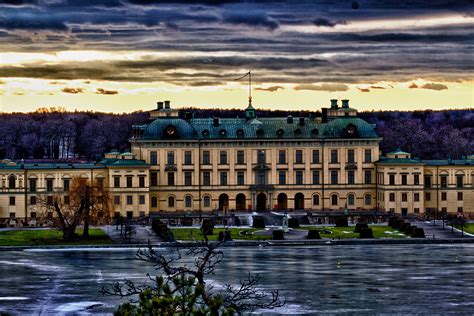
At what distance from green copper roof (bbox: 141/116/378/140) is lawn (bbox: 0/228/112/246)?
730 inches

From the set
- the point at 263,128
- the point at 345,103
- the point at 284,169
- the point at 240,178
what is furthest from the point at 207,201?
the point at 345,103

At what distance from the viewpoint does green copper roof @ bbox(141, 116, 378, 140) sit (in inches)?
4938

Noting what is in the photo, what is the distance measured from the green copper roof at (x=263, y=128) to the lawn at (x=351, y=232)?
51.4 feet

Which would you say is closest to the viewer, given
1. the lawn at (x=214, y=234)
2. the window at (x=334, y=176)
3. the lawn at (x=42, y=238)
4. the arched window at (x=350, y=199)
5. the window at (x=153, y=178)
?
the lawn at (x=42, y=238)

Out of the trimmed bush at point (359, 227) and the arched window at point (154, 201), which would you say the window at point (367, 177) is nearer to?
the trimmed bush at point (359, 227)

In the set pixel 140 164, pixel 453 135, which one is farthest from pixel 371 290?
pixel 453 135

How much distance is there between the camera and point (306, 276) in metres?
75.9

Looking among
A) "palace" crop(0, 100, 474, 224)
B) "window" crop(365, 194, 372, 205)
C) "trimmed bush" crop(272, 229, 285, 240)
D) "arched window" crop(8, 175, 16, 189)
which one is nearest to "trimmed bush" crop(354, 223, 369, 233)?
"trimmed bush" crop(272, 229, 285, 240)

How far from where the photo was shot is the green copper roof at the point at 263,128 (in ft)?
412

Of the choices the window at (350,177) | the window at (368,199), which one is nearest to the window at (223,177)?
the window at (350,177)

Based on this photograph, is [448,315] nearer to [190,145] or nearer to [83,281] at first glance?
[83,281]

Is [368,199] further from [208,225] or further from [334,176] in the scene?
[208,225]

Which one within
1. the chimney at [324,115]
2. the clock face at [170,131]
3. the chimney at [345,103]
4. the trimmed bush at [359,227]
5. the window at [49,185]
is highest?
the chimney at [345,103]

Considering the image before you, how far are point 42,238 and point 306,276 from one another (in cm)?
3084
